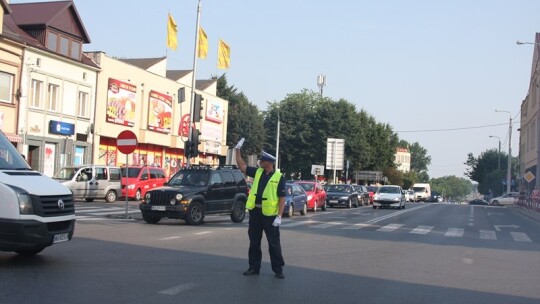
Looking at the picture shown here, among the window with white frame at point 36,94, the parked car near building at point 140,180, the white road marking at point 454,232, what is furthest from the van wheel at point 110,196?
the white road marking at point 454,232

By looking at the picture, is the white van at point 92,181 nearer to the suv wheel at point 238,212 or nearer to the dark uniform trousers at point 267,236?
the suv wheel at point 238,212

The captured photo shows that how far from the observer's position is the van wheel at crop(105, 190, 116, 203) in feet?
104

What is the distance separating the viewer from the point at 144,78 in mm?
46750

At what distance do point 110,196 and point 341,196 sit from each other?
1436 cm

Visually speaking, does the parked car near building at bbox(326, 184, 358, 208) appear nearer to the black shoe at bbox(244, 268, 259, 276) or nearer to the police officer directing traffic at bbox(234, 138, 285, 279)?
the black shoe at bbox(244, 268, 259, 276)

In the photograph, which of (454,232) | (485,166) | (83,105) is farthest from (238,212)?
(485,166)

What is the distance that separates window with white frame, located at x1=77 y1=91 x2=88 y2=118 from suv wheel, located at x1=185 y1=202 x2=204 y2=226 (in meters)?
22.9

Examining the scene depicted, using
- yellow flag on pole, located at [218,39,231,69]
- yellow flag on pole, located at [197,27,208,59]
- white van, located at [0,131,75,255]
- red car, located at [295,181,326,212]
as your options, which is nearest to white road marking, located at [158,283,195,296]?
white van, located at [0,131,75,255]

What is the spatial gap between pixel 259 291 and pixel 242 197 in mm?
13043

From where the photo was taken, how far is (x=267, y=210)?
30.6ft

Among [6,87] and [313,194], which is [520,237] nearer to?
[313,194]

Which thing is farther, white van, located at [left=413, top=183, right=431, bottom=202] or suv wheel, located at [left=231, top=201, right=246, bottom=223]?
white van, located at [left=413, top=183, right=431, bottom=202]

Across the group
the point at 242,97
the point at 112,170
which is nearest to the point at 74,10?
the point at 112,170

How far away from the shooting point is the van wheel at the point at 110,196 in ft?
104
